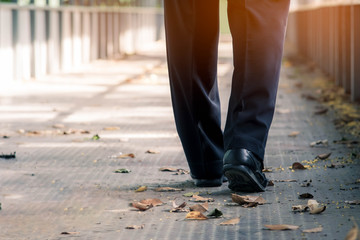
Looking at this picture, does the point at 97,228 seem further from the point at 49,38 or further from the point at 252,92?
the point at 49,38

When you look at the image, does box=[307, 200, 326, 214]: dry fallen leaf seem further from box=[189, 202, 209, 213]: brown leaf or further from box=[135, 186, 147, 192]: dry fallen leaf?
box=[135, 186, 147, 192]: dry fallen leaf

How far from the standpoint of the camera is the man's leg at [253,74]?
3.76m

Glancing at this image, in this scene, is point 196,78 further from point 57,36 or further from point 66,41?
point 66,41

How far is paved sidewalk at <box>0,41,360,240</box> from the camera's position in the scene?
3.17m

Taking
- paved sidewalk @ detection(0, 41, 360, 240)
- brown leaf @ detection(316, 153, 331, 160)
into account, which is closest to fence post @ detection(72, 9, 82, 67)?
paved sidewalk @ detection(0, 41, 360, 240)

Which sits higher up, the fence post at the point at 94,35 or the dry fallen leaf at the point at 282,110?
the dry fallen leaf at the point at 282,110

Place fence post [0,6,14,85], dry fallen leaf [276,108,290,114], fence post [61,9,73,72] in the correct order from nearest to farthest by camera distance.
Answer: dry fallen leaf [276,108,290,114] < fence post [0,6,14,85] < fence post [61,9,73,72]

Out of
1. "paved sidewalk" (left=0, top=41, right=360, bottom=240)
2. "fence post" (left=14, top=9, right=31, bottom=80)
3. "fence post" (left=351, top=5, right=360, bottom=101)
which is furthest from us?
"fence post" (left=14, top=9, right=31, bottom=80)

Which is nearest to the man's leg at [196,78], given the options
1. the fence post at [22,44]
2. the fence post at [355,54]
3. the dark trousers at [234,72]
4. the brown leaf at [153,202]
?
the dark trousers at [234,72]

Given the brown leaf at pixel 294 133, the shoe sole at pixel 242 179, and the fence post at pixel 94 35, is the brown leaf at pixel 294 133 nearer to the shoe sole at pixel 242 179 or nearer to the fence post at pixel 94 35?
the shoe sole at pixel 242 179

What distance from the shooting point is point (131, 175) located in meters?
4.41

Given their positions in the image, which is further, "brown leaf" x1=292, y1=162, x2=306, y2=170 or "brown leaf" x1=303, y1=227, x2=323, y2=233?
"brown leaf" x1=292, y1=162, x2=306, y2=170

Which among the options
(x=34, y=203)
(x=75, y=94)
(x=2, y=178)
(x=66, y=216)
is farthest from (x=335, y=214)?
(x=75, y=94)

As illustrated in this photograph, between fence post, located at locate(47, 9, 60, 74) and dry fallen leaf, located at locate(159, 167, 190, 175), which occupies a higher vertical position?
dry fallen leaf, located at locate(159, 167, 190, 175)
